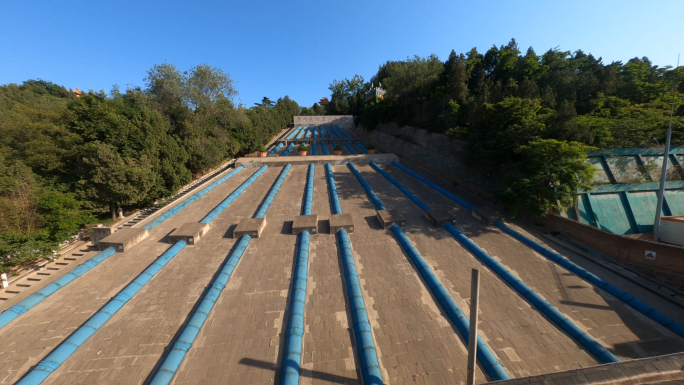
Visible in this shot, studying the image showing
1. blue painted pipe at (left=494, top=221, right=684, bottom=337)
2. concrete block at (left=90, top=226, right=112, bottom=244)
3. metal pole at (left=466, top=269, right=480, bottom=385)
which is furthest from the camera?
concrete block at (left=90, top=226, right=112, bottom=244)

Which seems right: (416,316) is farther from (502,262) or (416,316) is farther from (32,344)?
(32,344)

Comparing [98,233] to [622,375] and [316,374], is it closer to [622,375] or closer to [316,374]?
[316,374]

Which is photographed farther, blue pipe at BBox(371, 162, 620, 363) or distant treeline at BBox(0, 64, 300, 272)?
distant treeline at BBox(0, 64, 300, 272)

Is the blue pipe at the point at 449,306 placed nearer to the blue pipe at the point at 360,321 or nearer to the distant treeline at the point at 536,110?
the blue pipe at the point at 360,321

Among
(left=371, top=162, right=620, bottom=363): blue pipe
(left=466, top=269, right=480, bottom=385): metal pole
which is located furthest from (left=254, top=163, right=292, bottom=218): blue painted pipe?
(left=466, top=269, right=480, bottom=385): metal pole

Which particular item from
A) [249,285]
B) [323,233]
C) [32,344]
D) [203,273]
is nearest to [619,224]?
[323,233]

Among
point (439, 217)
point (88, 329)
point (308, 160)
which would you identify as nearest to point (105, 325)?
point (88, 329)

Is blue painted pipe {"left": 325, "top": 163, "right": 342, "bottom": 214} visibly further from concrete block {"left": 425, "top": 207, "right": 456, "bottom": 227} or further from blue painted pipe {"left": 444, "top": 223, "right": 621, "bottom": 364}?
blue painted pipe {"left": 444, "top": 223, "right": 621, "bottom": 364}

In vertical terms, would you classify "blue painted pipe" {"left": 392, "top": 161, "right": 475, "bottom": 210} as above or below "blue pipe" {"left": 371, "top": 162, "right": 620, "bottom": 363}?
above
